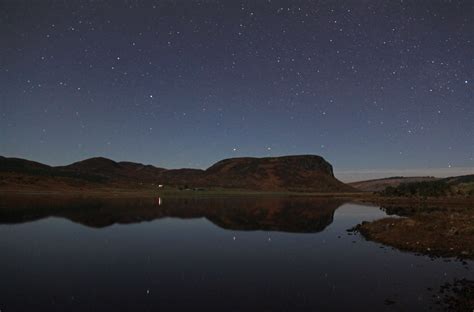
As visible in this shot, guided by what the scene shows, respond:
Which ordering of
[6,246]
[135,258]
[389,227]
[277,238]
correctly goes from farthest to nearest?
[389,227]
[277,238]
[6,246]
[135,258]

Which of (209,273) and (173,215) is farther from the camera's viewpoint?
(173,215)

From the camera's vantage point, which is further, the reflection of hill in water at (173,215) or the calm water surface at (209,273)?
the reflection of hill in water at (173,215)

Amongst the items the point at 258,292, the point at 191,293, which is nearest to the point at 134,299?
the point at 191,293

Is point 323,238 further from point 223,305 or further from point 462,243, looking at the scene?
point 223,305

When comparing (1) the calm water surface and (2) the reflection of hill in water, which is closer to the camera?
(1) the calm water surface

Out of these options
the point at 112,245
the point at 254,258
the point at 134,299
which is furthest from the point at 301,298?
the point at 112,245

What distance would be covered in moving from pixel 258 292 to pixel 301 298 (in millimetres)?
2461

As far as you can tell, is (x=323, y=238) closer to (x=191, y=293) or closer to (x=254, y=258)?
(x=254, y=258)

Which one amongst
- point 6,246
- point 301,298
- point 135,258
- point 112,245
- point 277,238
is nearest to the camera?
point 301,298

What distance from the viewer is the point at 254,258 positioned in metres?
31.8

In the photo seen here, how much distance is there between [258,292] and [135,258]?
1293 centimetres

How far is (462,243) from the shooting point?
35.0 meters

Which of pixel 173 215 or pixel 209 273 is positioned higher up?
pixel 173 215

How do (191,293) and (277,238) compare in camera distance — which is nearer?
(191,293)
